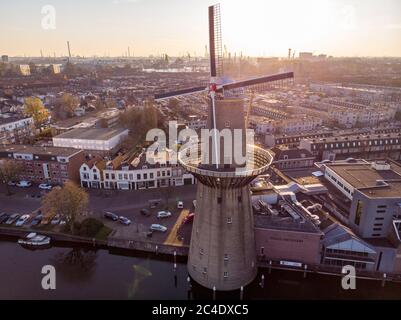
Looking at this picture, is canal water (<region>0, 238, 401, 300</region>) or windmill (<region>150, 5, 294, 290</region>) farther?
canal water (<region>0, 238, 401, 300</region>)

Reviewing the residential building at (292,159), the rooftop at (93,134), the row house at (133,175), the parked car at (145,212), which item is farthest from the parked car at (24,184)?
the residential building at (292,159)

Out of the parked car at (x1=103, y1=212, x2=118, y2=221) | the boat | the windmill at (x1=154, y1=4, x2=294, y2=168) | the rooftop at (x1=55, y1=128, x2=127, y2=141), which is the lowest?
the boat

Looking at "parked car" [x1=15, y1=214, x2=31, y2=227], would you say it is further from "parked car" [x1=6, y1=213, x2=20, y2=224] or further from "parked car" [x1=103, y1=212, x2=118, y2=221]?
"parked car" [x1=103, y1=212, x2=118, y2=221]

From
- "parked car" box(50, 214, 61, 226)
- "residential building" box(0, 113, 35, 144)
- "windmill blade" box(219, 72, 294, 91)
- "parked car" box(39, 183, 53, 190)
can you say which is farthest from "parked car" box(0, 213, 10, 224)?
"windmill blade" box(219, 72, 294, 91)

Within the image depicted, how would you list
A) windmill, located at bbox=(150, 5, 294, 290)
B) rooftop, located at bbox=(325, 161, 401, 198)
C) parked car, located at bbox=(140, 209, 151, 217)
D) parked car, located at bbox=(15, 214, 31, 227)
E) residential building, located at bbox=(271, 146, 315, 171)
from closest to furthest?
windmill, located at bbox=(150, 5, 294, 290) → rooftop, located at bbox=(325, 161, 401, 198) → parked car, located at bbox=(15, 214, 31, 227) → parked car, located at bbox=(140, 209, 151, 217) → residential building, located at bbox=(271, 146, 315, 171)

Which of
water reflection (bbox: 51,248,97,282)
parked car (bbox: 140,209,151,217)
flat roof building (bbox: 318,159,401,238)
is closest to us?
flat roof building (bbox: 318,159,401,238)

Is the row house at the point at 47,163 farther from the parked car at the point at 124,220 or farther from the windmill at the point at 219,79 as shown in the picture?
the windmill at the point at 219,79
